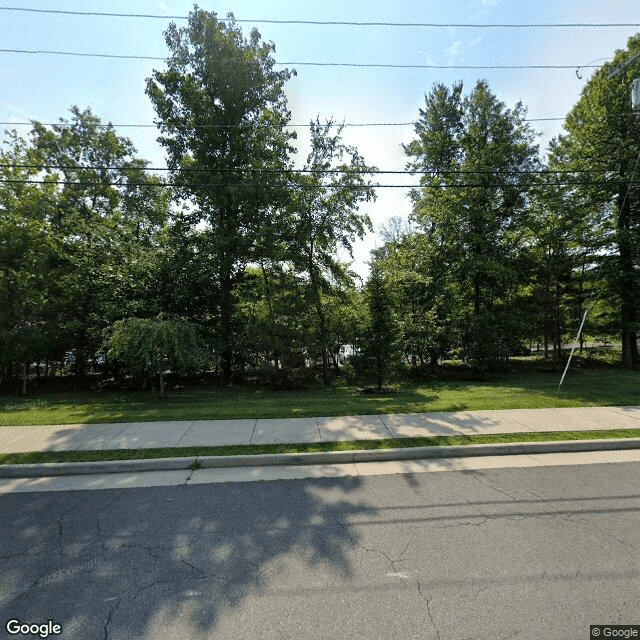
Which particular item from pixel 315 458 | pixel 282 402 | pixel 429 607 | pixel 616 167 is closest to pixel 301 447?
pixel 315 458

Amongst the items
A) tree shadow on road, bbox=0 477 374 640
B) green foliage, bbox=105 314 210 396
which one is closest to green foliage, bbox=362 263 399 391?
green foliage, bbox=105 314 210 396

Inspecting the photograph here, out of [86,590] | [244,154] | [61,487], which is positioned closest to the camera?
[86,590]

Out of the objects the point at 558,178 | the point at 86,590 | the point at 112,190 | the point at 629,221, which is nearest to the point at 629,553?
the point at 86,590

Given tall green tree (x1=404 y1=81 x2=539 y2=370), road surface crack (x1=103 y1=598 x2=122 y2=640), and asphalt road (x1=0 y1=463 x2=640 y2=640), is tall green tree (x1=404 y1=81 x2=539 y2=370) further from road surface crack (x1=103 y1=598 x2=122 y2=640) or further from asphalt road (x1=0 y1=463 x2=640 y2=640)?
road surface crack (x1=103 y1=598 x2=122 y2=640)

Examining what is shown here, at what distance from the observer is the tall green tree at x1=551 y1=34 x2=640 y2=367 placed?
51.8ft

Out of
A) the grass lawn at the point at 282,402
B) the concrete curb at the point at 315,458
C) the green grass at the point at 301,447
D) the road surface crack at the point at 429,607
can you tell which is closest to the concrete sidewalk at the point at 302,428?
the green grass at the point at 301,447

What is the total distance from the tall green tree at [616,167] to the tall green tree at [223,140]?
13.8 metres

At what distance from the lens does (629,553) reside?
9.97 ft

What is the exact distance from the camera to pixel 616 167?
15914 mm

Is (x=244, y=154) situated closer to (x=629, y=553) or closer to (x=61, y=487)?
(x=61, y=487)

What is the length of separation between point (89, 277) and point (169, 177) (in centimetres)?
484

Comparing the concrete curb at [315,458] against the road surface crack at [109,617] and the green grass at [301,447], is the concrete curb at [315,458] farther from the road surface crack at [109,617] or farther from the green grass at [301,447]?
the road surface crack at [109,617]

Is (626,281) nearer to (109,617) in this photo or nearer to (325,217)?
(325,217)

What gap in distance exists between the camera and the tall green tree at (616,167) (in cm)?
1579
